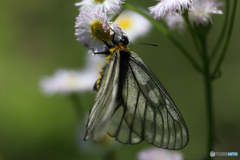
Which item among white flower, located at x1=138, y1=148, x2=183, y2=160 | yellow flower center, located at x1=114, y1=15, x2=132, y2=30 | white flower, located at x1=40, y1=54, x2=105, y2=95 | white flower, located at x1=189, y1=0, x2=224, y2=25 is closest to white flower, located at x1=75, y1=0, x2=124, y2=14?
white flower, located at x1=189, y1=0, x2=224, y2=25

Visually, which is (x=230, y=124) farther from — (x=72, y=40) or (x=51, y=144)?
(x=72, y=40)

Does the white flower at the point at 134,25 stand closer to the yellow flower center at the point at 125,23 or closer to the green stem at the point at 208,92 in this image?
the yellow flower center at the point at 125,23

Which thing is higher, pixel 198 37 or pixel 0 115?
pixel 198 37

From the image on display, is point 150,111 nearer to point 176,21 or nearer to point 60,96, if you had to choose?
point 176,21

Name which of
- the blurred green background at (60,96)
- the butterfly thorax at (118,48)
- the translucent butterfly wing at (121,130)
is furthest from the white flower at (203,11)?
the blurred green background at (60,96)

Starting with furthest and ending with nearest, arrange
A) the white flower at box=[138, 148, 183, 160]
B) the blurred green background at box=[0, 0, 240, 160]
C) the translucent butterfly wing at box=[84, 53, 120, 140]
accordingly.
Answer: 1. the blurred green background at box=[0, 0, 240, 160]
2. the white flower at box=[138, 148, 183, 160]
3. the translucent butterfly wing at box=[84, 53, 120, 140]

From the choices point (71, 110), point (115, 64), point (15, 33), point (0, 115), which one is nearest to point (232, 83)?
point (71, 110)

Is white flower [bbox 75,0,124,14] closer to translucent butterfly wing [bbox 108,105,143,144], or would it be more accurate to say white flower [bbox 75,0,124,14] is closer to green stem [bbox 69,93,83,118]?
translucent butterfly wing [bbox 108,105,143,144]
